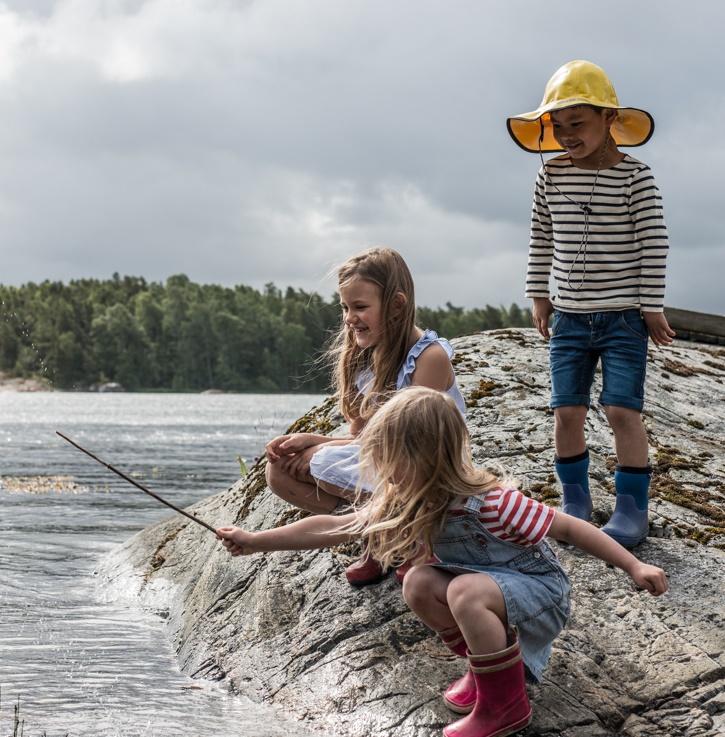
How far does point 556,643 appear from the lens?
470 cm

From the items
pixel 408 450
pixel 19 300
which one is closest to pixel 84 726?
pixel 408 450

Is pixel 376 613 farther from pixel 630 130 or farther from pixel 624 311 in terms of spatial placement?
pixel 630 130

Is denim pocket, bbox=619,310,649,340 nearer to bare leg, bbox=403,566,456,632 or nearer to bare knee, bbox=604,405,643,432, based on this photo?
bare knee, bbox=604,405,643,432

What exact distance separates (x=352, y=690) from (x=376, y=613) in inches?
17.0

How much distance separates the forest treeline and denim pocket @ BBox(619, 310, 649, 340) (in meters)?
96.8

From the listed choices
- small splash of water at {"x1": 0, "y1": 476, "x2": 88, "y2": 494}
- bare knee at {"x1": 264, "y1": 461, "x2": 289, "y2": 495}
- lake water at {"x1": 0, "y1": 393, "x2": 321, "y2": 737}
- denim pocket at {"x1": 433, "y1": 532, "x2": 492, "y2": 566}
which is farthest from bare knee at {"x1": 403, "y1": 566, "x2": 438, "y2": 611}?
small splash of water at {"x1": 0, "y1": 476, "x2": 88, "y2": 494}

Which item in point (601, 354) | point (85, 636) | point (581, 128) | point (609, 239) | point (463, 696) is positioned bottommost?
point (85, 636)

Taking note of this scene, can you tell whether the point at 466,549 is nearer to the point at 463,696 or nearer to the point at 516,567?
the point at 516,567

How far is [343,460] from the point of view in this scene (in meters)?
5.01

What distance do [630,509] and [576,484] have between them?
0.31 m

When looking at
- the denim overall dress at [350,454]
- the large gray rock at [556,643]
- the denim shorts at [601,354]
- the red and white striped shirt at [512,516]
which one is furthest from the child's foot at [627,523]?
the red and white striped shirt at [512,516]

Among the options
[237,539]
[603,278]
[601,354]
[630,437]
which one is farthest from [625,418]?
[237,539]

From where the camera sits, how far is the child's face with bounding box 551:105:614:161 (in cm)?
534

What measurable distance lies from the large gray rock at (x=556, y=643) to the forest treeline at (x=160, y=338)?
9525 cm
